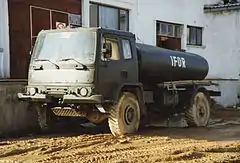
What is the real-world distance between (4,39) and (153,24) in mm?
7856

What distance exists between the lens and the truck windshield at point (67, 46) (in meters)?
10.8

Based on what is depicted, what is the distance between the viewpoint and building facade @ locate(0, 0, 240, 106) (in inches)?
555

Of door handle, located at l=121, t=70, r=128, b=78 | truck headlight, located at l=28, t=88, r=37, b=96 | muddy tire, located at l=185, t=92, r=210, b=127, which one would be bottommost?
muddy tire, located at l=185, t=92, r=210, b=127

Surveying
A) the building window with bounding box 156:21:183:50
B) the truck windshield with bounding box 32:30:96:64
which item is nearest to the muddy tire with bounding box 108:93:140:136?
the truck windshield with bounding box 32:30:96:64

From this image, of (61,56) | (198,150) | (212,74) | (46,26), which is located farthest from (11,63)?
(212,74)

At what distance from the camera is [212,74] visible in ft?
77.4

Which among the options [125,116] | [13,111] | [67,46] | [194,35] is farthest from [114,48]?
[194,35]

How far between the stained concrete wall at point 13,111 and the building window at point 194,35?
12010mm

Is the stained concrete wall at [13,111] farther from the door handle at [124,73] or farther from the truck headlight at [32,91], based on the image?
the door handle at [124,73]

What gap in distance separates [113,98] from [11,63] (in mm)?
4169

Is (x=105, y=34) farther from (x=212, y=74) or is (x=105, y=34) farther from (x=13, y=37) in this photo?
(x=212, y=74)

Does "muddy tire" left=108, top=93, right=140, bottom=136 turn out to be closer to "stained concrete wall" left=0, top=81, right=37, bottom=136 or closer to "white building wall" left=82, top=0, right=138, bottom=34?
"stained concrete wall" left=0, top=81, right=37, bottom=136

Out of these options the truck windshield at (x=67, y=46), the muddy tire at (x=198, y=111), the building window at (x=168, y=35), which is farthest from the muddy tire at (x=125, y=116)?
the building window at (x=168, y=35)

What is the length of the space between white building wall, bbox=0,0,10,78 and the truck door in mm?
3674
